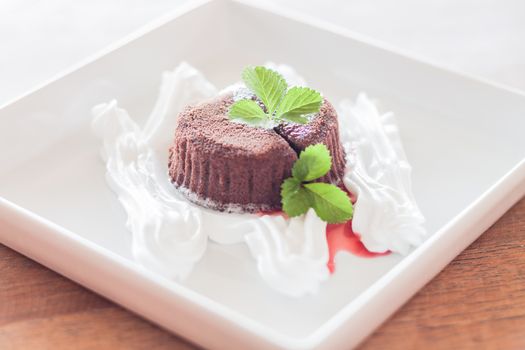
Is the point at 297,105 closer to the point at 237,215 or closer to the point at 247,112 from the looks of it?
the point at 247,112

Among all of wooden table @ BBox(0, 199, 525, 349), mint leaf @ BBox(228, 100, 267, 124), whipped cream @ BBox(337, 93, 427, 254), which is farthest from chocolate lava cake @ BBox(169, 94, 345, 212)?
wooden table @ BBox(0, 199, 525, 349)

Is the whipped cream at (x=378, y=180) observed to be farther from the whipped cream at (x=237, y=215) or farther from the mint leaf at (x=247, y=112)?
the mint leaf at (x=247, y=112)

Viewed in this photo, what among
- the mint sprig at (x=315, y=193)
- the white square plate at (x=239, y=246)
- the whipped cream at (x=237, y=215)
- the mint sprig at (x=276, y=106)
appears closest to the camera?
the white square plate at (x=239, y=246)

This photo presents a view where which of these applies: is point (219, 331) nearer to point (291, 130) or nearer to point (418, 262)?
point (418, 262)

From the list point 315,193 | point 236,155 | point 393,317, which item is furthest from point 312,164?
point 393,317

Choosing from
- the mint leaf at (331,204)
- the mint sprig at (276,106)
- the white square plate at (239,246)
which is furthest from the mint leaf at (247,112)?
the white square plate at (239,246)

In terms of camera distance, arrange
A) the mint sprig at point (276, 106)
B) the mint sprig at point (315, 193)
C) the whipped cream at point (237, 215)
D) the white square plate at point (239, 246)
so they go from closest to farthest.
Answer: the white square plate at point (239, 246) < the whipped cream at point (237, 215) < the mint sprig at point (315, 193) < the mint sprig at point (276, 106)
